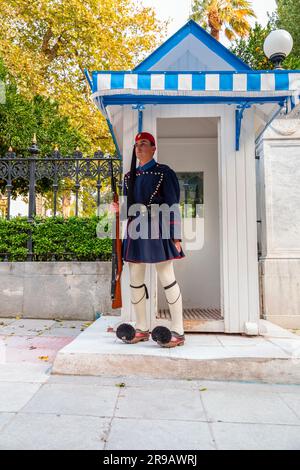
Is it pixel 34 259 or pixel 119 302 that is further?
pixel 34 259

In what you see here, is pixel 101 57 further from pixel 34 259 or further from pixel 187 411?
pixel 187 411

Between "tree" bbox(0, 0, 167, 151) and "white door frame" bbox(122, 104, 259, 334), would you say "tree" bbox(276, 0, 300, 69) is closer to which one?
"tree" bbox(0, 0, 167, 151)

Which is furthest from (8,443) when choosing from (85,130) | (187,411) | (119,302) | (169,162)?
(85,130)

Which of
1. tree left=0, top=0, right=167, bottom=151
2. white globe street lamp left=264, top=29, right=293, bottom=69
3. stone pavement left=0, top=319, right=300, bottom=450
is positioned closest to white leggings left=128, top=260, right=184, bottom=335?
stone pavement left=0, top=319, right=300, bottom=450

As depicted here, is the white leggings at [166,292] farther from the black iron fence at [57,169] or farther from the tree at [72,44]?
the tree at [72,44]

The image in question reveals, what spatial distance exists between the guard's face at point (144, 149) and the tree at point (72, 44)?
1110cm

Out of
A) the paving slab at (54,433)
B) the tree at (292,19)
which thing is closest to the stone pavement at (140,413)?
the paving slab at (54,433)

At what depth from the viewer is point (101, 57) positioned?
53.5ft

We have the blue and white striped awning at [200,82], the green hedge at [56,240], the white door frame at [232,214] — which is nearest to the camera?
the blue and white striped awning at [200,82]

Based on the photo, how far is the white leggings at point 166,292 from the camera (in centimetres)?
398

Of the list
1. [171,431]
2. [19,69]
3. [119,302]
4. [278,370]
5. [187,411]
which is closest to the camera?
[171,431]

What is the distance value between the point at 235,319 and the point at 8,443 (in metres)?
3.03

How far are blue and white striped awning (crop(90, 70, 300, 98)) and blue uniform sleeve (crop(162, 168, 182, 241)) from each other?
90 cm

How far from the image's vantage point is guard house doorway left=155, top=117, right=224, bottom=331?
21.3 ft
